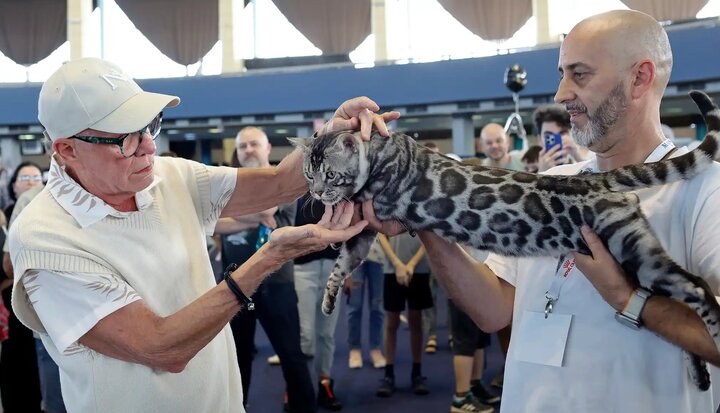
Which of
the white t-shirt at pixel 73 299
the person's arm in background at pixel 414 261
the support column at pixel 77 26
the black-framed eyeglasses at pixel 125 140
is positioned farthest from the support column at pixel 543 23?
the white t-shirt at pixel 73 299

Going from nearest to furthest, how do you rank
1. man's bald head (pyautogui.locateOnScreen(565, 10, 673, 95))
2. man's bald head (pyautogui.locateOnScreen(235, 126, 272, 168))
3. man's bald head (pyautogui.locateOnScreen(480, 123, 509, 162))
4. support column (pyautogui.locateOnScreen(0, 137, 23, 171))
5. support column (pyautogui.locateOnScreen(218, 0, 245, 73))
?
man's bald head (pyautogui.locateOnScreen(565, 10, 673, 95)) < man's bald head (pyautogui.locateOnScreen(235, 126, 272, 168)) < man's bald head (pyautogui.locateOnScreen(480, 123, 509, 162)) < support column (pyautogui.locateOnScreen(218, 0, 245, 73)) < support column (pyautogui.locateOnScreen(0, 137, 23, 171))

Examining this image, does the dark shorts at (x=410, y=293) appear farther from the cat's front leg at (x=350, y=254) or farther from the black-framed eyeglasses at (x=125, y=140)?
the black-framed eyeglasses at (x=125, y=140)

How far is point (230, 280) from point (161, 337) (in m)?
0.20

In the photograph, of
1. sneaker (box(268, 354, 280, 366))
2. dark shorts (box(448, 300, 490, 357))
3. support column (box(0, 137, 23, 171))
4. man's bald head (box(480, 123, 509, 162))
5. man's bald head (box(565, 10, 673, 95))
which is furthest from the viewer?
support column (box(0, 137, 23, 171))

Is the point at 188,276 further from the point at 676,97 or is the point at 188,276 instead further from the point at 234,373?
the point at 676,97

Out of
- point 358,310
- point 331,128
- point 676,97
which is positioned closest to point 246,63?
point 676,97

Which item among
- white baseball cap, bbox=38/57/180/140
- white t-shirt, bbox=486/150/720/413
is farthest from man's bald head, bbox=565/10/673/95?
white baseball cap, bbox=38/57/180/140

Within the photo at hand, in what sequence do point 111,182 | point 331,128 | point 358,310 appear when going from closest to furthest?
point 111,182 → point 331,128 → point 358,310

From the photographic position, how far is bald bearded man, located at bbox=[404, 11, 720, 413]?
1387mm

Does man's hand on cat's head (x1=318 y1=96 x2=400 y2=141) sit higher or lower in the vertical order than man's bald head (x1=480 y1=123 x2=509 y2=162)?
lower

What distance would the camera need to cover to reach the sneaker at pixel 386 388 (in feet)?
15.9

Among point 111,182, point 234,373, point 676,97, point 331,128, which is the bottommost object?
point 234,373

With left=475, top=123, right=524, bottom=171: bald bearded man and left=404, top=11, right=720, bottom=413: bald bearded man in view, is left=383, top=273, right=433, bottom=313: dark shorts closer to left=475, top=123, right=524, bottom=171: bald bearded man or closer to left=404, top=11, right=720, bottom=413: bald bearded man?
left=475, top=123, right=524, bottom=171: bald bearded man

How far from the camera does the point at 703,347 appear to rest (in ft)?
4.32
